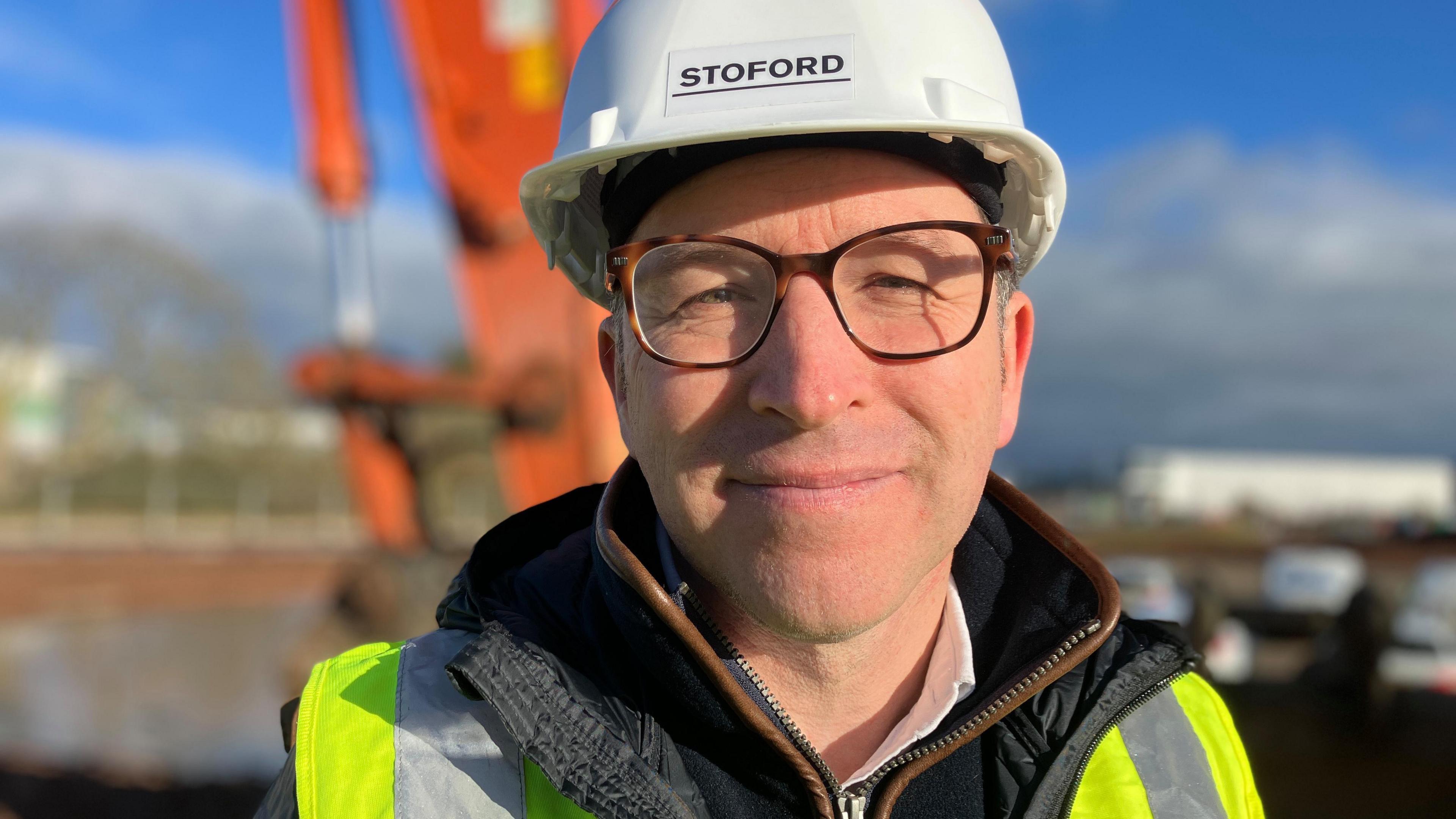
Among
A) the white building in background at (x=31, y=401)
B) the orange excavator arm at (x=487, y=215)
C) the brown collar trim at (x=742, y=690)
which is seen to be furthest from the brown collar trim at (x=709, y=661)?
the white building in background at (x=31, y=401)

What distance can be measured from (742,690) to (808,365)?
0.44 meters

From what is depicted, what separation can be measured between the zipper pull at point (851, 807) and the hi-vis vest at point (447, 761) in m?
0.34

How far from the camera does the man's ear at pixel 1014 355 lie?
65.5 inches

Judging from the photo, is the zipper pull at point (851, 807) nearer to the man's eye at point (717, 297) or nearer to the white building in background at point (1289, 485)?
the man's eye at point (717, 297)

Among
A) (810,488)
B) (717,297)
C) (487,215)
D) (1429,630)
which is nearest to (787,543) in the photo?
(810,488)

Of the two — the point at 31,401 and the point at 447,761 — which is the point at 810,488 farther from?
the point at 31,401

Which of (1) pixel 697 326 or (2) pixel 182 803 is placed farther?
(2) pixel 182 803

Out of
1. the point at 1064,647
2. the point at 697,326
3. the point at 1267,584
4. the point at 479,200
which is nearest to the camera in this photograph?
the point at 697,326

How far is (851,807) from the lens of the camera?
4.59ft

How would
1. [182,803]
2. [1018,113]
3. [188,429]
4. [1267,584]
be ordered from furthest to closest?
[188,429]
[1267,584]
[182,803]
[1018,113]

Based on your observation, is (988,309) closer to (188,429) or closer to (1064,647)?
(1064,647)

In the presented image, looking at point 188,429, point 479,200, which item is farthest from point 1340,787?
point 188,429

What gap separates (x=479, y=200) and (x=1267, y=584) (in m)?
14.3

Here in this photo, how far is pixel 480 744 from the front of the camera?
138 centimetres
